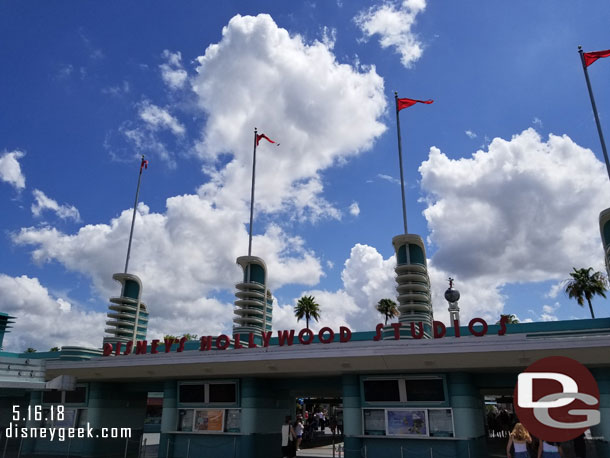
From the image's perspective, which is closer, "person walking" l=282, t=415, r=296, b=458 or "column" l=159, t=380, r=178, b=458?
"person walking" l=282, t=415, r=296, b=458

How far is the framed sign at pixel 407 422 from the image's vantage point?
24.3 m

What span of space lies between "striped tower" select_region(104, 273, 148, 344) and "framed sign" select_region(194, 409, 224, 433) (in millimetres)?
10414

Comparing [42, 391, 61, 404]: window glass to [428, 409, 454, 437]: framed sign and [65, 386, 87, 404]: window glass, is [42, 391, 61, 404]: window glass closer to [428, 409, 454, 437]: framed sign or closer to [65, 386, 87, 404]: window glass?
[65, 386, 87, 404]: window glass

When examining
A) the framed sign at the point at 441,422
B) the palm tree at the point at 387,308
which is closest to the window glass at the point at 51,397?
the framed sign at the point at 441,422

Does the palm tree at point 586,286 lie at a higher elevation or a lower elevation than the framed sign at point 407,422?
higher

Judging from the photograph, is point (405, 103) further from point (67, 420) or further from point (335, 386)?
point (67, 420)

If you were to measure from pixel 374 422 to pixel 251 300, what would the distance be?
1139 cm

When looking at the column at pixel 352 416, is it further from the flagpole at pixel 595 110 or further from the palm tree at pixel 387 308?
the palm tree at pixel 387 308

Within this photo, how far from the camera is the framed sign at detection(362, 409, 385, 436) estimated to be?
82.1ft

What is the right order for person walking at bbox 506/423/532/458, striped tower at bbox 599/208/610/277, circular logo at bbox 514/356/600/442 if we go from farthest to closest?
striped tower at bbox 599/208/610/277
person walking at bbox 506/423/532/458
circular logo at bbox 514/356/600/442

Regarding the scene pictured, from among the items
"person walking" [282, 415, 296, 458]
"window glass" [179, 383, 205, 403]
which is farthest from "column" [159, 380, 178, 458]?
"person walking" [282, 415, 296, 458]

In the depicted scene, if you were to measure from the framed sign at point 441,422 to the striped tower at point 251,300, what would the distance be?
12.0 m

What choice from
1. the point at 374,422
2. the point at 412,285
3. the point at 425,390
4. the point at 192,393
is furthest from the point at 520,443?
the point at 192,393

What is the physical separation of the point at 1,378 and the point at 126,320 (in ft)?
30.1
